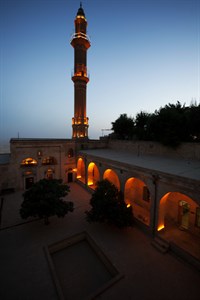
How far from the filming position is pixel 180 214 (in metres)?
11.3

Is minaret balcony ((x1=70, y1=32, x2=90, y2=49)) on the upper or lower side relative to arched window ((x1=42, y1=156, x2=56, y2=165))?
upper

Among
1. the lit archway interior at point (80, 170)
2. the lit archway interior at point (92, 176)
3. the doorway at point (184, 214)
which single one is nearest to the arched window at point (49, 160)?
the lit archway interior at point (80, 170)

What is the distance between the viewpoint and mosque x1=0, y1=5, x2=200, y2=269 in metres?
9.44

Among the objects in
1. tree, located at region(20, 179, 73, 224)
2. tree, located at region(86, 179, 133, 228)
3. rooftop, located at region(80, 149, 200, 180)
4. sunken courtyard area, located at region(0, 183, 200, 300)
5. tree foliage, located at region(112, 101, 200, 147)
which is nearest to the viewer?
sunken courtyard area, located at region(0, 183, 200, 300)

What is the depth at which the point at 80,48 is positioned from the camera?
2455 cm

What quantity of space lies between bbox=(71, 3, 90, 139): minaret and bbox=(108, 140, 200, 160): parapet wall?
6743mm

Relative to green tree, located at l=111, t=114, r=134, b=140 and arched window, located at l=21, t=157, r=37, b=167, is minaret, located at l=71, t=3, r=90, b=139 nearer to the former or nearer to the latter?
green tree, located at l=111, t=114, r=134, b=140

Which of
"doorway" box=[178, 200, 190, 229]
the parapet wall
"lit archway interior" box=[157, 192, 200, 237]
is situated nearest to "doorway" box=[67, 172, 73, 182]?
the parapet wall

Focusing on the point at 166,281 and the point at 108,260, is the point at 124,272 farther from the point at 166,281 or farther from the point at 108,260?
the point at 166,281

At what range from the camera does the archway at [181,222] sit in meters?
9.41

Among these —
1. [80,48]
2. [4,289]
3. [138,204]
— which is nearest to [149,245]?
[138,204]

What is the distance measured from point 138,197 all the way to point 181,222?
404 centimetres

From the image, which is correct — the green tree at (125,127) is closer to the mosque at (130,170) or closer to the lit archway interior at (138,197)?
the mosque at (130,170)

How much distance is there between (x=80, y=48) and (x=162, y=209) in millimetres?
25960
